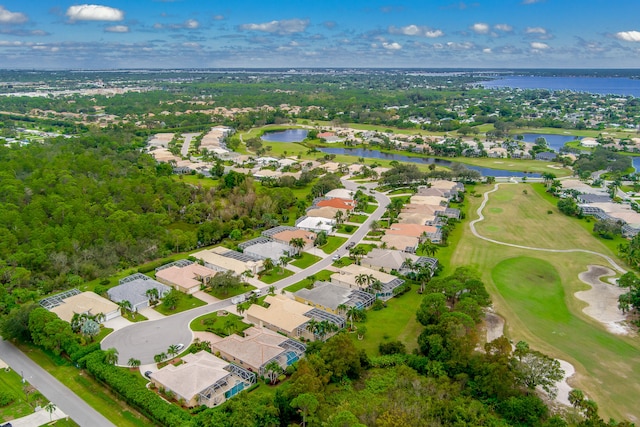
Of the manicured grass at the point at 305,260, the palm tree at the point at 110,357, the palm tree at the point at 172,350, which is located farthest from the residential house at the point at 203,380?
the manicured grass at the point at 305,260

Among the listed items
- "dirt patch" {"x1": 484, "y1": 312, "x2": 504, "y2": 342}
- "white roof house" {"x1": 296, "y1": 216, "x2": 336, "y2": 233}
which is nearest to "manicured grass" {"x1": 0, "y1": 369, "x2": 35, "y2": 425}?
"dirt patch" {"x1": 484, "y1": 312, "x2": 504, "y2": 342}

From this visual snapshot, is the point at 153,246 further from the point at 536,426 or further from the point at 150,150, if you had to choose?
the point at 150,150

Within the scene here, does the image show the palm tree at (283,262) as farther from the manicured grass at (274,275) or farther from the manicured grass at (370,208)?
the manicured grass at (370,208)

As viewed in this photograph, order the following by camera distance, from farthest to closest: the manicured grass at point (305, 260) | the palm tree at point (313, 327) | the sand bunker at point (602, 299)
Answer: the manicured grass at point (305, 260), the sand bunker at point (602, 299), the palm tree at point (313, 327)

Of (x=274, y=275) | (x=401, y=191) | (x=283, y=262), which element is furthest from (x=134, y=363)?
(x=401, y=191)

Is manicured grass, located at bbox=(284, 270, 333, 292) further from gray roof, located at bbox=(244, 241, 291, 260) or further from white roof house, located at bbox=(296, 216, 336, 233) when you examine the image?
white roof house, located at bbox=(296, 216, 336, 233)

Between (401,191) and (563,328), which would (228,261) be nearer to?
(563,328)

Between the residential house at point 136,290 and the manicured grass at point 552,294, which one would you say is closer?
the manicured grass at point 552,294

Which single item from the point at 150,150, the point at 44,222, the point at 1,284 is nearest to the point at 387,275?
the point at 1,284
